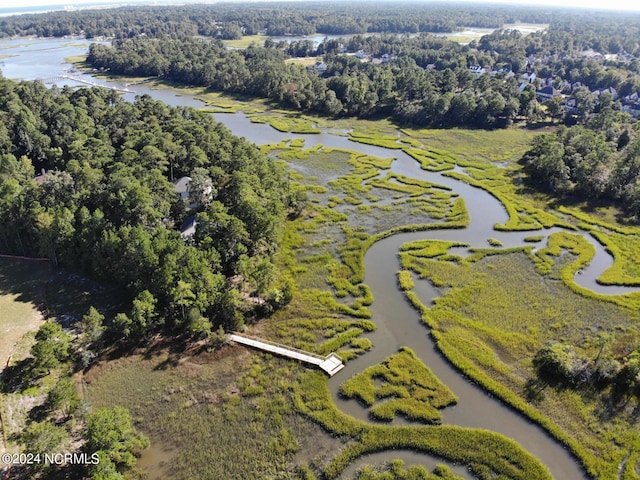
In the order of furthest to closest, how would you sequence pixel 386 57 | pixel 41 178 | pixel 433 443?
pixel 386 57, pixel 41 178, pixel 433 443

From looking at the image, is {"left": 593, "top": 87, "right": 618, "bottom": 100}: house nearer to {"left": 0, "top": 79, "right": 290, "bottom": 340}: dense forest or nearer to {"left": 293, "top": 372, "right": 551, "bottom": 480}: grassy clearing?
{"left": 0, "top": 79, "right": 290, "bottom": 340}: dense forest

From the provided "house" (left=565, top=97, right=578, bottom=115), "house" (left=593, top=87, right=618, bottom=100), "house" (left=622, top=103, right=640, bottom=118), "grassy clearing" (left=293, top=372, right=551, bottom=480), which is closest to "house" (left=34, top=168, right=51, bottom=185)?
"grassy clearing" (left=293, top=372, right=551, bottom=480)

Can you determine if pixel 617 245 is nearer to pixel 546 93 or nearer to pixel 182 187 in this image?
pixel 182 187

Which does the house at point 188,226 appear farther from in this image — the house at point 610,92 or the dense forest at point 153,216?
the house at point 610,92

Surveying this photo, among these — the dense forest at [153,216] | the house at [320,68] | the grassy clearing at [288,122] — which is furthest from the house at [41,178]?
the house at [320,68]

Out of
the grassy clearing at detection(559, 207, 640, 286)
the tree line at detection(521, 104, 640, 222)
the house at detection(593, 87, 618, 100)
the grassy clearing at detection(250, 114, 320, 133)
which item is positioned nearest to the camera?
the grassy clearing at detection(559, 207, 640, 286)

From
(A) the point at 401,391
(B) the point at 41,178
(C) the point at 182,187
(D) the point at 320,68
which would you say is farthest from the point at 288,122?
(A) the point at 401,391

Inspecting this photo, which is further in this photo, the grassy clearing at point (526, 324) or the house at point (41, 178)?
the house at point (41, 178)
